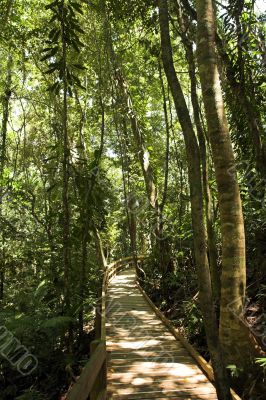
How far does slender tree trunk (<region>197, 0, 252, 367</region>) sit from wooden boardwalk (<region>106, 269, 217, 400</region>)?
0.57 meters

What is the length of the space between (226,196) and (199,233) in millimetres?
818

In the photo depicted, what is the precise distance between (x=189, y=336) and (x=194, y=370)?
6.33 ft

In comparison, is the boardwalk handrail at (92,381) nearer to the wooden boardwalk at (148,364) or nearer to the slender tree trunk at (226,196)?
the wooden boardwalk at (148,364)

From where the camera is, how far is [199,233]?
3545 mm

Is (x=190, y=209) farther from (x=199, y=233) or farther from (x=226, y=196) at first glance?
(x=199, y=233)

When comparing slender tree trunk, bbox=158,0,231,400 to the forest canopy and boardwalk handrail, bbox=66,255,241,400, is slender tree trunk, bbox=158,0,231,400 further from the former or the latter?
boardwalk handrail, bbox=66,255,241,400

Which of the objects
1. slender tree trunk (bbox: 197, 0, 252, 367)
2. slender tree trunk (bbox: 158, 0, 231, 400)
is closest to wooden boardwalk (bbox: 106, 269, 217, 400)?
slender tree trunk (bbox: 197, 0, 252, 367)

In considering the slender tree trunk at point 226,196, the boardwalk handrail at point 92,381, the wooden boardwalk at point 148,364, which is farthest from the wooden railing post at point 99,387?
the slender tree trunk at point 226,196

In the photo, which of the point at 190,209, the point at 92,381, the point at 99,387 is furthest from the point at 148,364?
the point at 190,209

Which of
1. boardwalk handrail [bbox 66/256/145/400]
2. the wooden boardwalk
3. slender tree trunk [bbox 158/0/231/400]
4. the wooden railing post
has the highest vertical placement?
slender tree trunk [bbox 158/0/231/400]

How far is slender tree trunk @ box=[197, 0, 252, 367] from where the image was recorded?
4.09 m

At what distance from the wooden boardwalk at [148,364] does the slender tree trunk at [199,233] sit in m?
0.86

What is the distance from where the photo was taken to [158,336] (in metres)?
6.34

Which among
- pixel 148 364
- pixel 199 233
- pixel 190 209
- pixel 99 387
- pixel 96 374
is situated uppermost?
pixel 190 209
